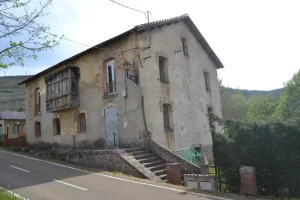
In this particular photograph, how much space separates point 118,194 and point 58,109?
1253 cm

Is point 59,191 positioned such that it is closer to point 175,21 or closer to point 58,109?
point 58,109

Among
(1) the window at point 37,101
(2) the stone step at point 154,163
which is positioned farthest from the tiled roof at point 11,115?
(2) the stone step at point 154,163

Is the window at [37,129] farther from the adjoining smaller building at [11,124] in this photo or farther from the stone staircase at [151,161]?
the adjoining smaller building at [11,124]

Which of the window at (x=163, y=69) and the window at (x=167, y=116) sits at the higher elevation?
the window at (x=163, y=69)

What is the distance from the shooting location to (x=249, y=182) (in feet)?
25.7

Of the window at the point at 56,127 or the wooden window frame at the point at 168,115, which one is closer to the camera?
the wooden window frame at the point at 168,115

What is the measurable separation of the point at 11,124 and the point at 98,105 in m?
28.3

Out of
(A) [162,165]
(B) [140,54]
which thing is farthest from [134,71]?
(A) [162,165]

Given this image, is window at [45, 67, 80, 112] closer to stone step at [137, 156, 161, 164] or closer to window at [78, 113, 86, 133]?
window at [78, 113, 86, 133]

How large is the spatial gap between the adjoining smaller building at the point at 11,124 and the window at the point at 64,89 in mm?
23036

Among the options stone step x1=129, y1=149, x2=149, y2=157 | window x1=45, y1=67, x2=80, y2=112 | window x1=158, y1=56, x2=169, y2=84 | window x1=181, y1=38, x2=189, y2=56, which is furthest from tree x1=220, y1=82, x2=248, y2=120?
stone step x1=129, y1=149, x2=149, y2=157

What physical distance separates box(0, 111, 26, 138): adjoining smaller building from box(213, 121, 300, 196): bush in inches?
1449

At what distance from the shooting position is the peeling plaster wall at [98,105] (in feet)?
48.2

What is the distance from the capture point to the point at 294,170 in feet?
25.7
